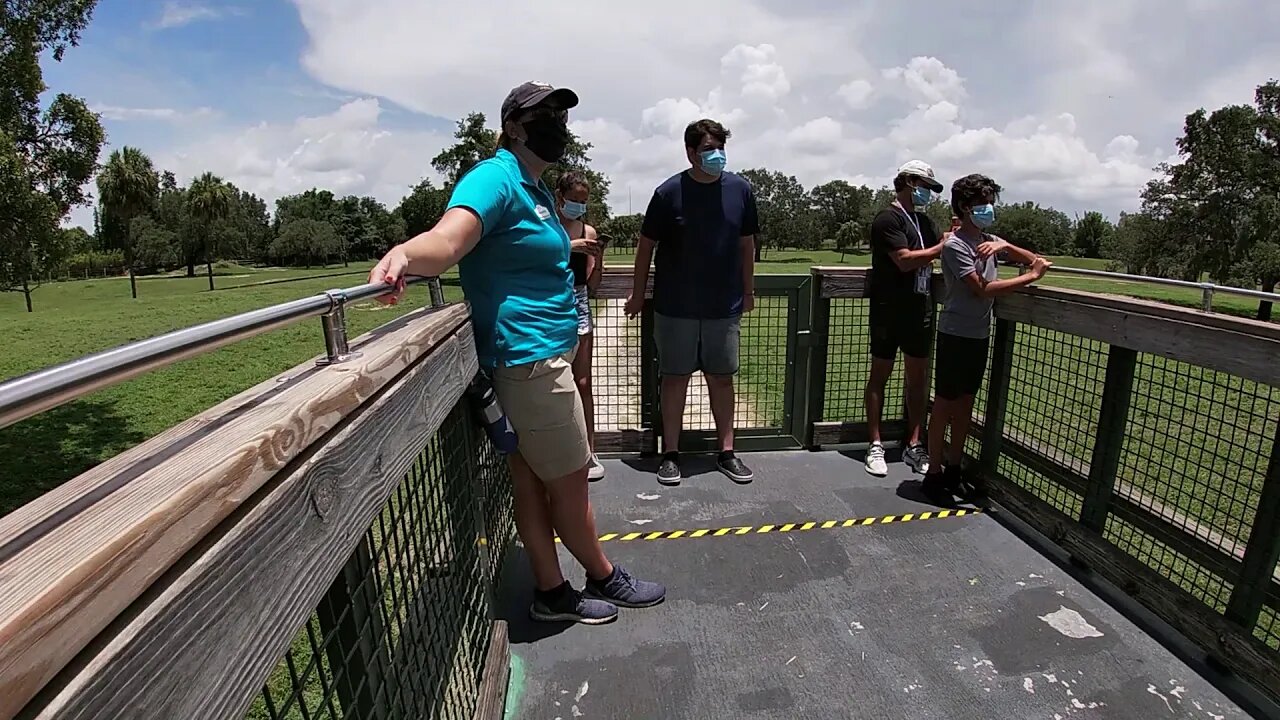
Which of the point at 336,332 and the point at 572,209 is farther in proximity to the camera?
the point at 572,209

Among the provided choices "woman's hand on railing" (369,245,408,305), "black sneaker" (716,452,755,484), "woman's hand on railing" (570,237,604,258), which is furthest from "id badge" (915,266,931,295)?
"woman's hand on railing" (369,245,408,305)

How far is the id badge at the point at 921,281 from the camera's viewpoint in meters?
3.92

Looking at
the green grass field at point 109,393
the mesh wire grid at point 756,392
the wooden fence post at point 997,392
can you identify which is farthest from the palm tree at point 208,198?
the wooden fence post at point 997,392

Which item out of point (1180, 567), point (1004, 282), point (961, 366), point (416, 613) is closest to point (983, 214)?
point (1004, 282)

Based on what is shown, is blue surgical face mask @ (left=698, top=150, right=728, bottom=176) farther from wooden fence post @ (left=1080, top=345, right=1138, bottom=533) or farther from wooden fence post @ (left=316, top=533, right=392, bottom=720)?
wooden fence post @ (left=316, top=533, right=392, bottom=720)

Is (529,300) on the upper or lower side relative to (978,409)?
upper

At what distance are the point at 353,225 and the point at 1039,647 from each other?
93.9 m

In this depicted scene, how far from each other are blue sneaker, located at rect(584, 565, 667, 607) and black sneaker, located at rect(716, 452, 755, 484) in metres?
1.27

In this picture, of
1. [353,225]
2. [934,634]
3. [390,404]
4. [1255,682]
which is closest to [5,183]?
[390,404]

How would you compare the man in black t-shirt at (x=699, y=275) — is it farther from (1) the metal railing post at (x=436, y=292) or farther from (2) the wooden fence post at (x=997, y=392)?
(1) the metal railing post at (x=436, y=292)

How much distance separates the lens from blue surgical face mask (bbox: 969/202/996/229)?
133 inches

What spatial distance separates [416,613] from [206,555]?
101 cm

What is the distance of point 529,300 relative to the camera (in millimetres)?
2105

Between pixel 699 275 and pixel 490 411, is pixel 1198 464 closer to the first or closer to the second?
pixel 699 275
